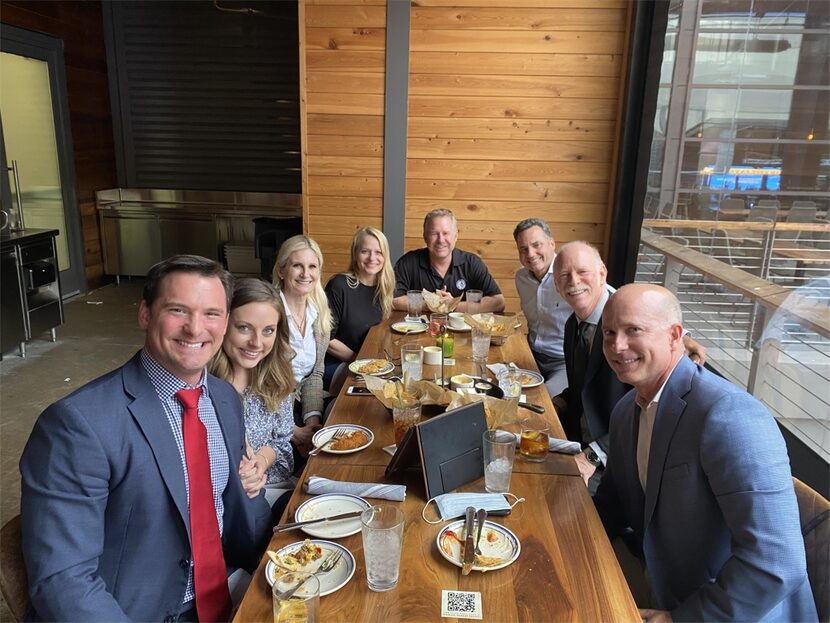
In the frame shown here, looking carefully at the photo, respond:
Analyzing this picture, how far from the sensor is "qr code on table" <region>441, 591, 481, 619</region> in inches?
44.0

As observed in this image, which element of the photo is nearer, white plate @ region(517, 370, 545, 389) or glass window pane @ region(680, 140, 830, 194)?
glass window pane @ region(680, 140, 830, 194)

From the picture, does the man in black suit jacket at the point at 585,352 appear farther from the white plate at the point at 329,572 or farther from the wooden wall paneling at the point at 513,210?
the wooden wall paneling at the point at 513,210

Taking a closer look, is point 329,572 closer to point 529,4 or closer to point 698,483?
point 698,483

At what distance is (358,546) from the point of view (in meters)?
1.32

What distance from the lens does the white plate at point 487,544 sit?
1259 mm

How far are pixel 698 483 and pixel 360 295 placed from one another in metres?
2.26

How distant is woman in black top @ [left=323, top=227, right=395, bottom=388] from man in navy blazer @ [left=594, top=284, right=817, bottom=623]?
188 cm

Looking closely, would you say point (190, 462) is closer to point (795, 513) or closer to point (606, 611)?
point (606, 611)

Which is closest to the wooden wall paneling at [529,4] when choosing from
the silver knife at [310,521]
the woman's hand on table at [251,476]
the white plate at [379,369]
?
the white plate at [379,369]

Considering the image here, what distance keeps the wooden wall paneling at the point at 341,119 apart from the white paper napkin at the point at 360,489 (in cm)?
309

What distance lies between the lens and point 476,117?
4.22m

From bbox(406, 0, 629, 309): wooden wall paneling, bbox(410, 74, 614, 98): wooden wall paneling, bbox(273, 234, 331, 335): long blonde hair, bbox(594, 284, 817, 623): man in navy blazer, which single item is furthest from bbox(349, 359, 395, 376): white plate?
bbox(410, 74, 614, 98): wooden wall paneling

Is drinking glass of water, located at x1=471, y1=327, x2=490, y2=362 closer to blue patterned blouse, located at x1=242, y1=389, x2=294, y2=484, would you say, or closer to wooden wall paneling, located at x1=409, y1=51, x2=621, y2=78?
blue patterned blouse, located at x1=242, y1=389, x2=294, y2=484

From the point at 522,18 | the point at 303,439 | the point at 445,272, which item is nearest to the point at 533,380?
the point at 303,439
